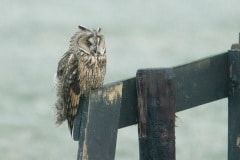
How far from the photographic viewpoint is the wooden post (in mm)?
5262

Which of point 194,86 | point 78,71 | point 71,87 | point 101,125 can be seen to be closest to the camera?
point 101,125

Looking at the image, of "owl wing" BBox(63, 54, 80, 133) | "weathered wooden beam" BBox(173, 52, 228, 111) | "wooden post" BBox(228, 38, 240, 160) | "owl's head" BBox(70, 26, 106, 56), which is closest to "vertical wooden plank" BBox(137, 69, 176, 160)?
"weathered wooden beam" BBox(173, 52, 228, 111)

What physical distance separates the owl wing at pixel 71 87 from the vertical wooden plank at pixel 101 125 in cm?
99

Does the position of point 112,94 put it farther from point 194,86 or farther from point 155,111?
point 194,86

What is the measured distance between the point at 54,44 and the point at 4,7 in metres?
3.13

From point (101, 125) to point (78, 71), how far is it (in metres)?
1.45

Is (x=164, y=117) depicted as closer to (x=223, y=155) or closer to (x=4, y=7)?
(x=223, y=155)

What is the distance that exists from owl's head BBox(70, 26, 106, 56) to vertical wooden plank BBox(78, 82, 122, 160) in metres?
1.41

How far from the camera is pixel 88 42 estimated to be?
20.6 ft

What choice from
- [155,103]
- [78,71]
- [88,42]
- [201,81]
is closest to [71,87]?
[78,71]

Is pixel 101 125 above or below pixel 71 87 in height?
below

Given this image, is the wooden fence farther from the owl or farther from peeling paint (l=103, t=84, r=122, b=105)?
the owl

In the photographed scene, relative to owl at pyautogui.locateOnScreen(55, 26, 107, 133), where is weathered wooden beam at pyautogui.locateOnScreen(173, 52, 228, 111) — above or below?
below

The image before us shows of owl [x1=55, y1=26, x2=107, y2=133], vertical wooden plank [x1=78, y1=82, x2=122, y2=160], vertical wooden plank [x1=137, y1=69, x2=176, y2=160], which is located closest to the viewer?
vertical wooden plank [x1=78, y1=82, x2=122, y2=160]
